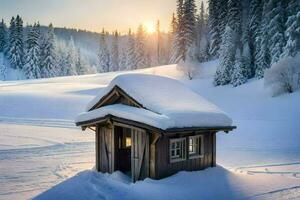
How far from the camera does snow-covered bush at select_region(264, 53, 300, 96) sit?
119 feet

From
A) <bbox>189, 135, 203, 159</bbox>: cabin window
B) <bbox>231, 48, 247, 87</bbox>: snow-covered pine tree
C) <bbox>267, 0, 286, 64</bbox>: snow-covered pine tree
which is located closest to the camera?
<bbox>189, 135, 203, 159</bbox>: cabin window

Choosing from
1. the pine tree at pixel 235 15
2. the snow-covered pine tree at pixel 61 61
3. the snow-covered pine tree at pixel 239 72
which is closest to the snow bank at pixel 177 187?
the snow-covered pine tree at pixel 239 72

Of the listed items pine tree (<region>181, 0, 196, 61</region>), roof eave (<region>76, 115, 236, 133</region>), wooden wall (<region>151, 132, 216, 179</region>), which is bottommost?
wooden wall (<region>151, 132, 216, 179</region>)

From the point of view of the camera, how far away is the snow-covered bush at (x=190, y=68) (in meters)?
57.2

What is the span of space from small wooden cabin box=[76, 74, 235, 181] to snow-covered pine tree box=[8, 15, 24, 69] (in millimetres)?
72319

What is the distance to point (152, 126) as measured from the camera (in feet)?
43.9

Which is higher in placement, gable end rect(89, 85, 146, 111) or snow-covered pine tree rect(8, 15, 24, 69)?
snow-covered pine tree rect(8, 15, 24, 69)

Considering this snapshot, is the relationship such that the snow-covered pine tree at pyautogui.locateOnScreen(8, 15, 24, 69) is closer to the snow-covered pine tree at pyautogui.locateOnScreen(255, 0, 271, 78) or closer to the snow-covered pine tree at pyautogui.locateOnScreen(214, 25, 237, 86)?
the snow-covered pine tree at pyautogui.locateOnScreen(214, 25, 237, 86)

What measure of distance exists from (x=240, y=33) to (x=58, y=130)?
31.7 meters

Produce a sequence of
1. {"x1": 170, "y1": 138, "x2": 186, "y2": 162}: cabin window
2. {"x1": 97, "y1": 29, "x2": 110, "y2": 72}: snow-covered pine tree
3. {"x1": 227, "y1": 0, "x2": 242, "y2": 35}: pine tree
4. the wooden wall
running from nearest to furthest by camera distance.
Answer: the wooden wall < {"x1": 170, "y1": 138, "x2": 186, "y2": 162}: cabin window < {"x1": 227, "y1": 0, "x2": 242, "y2": 35}: pine tree < {"x1": 97, "y1": 29, "x2": 110, "y2": 72}: snow-covered pine tree

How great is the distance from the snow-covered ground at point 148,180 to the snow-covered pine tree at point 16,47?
38383 millimetres

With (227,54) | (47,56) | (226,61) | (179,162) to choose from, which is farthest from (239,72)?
(47,56)

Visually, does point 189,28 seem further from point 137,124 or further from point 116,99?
point 137,124

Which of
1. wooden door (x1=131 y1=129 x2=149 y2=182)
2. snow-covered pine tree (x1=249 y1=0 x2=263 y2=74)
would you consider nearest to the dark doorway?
wooden door (x1=131 y1=129 x2=149 y2=182)
